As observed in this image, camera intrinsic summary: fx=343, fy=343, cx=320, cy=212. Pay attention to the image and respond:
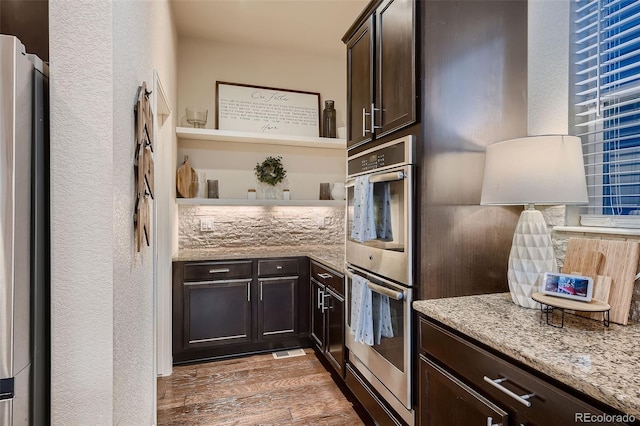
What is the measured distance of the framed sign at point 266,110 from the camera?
3587 mm

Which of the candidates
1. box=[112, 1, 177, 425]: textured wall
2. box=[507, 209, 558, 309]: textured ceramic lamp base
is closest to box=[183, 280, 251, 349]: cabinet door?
box=[112, 1, 177, 425]: textured wall

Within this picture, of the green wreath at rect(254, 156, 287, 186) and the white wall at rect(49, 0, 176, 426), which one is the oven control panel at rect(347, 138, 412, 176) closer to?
the white wall at rect(49, 0, 176, 426)

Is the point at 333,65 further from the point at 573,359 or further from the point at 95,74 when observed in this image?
the point at 573,359

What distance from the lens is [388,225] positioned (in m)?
1.80

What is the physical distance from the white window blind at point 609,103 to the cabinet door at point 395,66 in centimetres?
79

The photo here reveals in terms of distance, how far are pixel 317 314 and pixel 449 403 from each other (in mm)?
1797

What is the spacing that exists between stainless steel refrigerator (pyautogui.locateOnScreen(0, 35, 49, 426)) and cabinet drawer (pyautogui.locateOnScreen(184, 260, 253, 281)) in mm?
1839

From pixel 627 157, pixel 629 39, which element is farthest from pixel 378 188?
pixel 629 39

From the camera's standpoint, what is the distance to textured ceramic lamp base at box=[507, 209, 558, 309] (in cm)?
142

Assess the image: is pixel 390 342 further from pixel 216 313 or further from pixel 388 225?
pixel 216 313

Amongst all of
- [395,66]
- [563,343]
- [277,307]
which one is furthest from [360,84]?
[277,307]

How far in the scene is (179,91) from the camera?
349 centimetres

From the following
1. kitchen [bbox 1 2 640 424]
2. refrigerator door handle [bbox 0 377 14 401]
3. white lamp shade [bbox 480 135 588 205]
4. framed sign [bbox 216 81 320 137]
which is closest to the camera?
refrigerator door handle [bbox 0 377 14 401]

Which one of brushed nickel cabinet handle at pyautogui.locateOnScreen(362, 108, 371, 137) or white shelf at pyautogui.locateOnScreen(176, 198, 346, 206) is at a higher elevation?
brushed nickel cabinet handle at pyautogui.locateOnScreen(362, 108, 371, 137)
